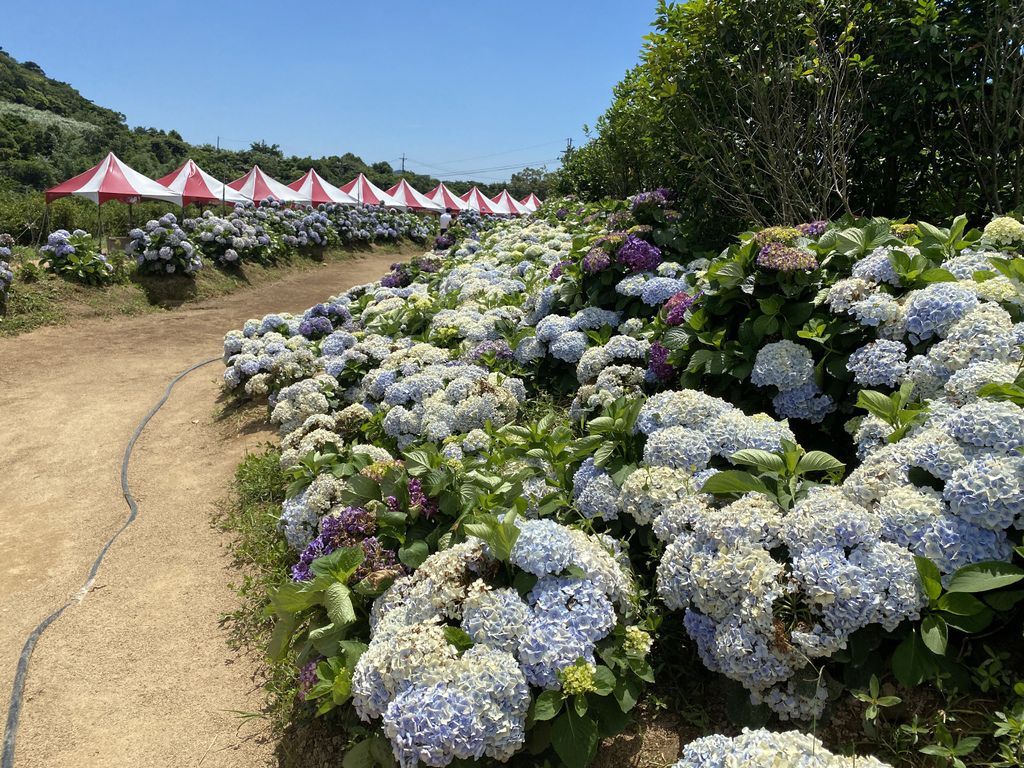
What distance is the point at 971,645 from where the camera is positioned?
206cm

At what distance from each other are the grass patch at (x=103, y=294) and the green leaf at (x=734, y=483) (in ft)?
35.2

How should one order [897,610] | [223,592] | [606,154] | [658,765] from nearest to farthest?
[897,610]
[658,765]
[223,592]
[606,154]

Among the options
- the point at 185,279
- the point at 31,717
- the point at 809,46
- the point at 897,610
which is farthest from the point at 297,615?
the point at 185,279

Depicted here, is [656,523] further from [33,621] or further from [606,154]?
[606,154]

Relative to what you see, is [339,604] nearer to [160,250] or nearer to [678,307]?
[678,307]

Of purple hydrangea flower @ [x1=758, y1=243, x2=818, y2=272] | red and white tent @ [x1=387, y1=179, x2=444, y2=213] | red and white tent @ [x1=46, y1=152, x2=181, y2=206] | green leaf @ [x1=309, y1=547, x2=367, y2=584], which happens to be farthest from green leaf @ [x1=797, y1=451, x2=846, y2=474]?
red and white tent @ [x1=387, y1=179, x2=444, y2=213]

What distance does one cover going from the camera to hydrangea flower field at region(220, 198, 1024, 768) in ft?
6.51

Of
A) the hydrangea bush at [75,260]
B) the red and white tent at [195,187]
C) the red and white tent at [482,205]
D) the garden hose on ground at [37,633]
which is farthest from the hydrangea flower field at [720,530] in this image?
the red and white tent at [482,205]

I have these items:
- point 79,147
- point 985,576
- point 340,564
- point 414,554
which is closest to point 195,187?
point 340,564

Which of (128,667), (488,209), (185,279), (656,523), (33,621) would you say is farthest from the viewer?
(488,209)

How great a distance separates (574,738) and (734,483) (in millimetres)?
1113

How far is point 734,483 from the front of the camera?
2471mm

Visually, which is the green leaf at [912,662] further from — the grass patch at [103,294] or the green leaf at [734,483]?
the grass patch at [103,294]

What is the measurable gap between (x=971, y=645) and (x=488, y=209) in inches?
1308
